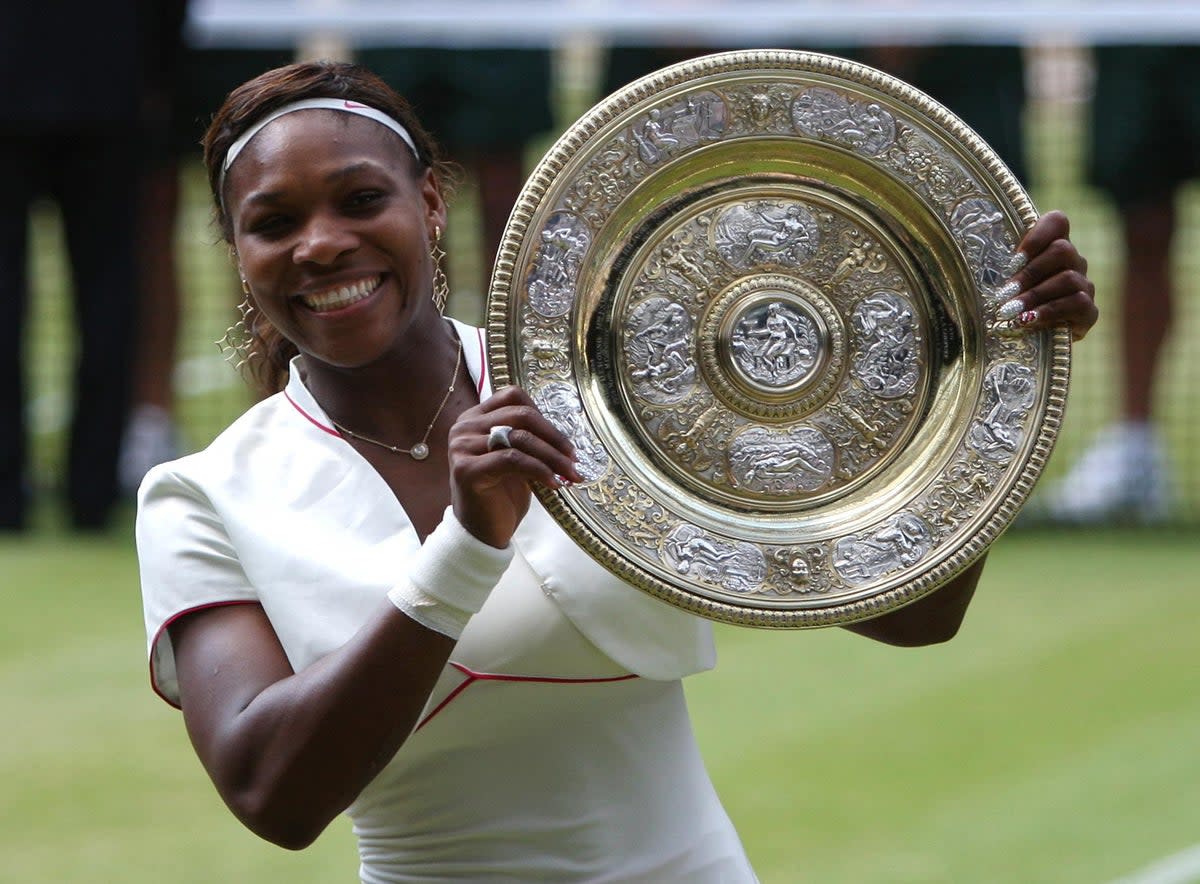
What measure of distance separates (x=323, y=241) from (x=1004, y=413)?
2.09 feet

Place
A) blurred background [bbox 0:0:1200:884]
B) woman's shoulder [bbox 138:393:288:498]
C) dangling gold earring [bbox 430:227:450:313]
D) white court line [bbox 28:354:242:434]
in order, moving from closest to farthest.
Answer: woman's shoulder [bbox 138:393:288:498] → dangling gold earring [bbox 430:227:450:313] → blurred background [bbox 0:0:1200:884] → white court line [bbox 28:354:242:434]

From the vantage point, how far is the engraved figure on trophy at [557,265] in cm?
175

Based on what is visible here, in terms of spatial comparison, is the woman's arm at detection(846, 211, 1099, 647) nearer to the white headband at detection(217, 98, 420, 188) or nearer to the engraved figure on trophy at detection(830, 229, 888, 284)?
the engraved figure on trophy at detection(830, 229, 888, 284)

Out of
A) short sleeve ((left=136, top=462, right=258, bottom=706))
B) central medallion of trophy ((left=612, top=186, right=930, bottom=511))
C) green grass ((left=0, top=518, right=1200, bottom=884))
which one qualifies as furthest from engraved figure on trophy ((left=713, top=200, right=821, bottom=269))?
green grass ((left=0, top=518, right=1200, bottom=884))

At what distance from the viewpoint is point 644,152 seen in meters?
1.79

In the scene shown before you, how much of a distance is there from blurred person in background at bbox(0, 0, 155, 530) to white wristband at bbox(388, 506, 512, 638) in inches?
180

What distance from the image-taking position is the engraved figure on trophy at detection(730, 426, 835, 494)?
1861 mm

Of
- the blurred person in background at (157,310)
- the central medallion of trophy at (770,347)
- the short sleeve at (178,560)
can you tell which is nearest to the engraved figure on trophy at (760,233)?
the central medallion of trophy at (770,347)

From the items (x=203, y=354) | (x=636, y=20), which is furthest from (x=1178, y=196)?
(x=203, y=354)

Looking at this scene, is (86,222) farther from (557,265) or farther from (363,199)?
(557,265)

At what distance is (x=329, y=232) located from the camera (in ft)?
5.78

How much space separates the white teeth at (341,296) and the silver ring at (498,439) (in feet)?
0.85

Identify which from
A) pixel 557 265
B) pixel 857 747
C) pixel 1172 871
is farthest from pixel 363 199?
pixel 857 747

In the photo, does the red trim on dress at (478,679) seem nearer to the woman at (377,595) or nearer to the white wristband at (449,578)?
the woman at (377,595)
